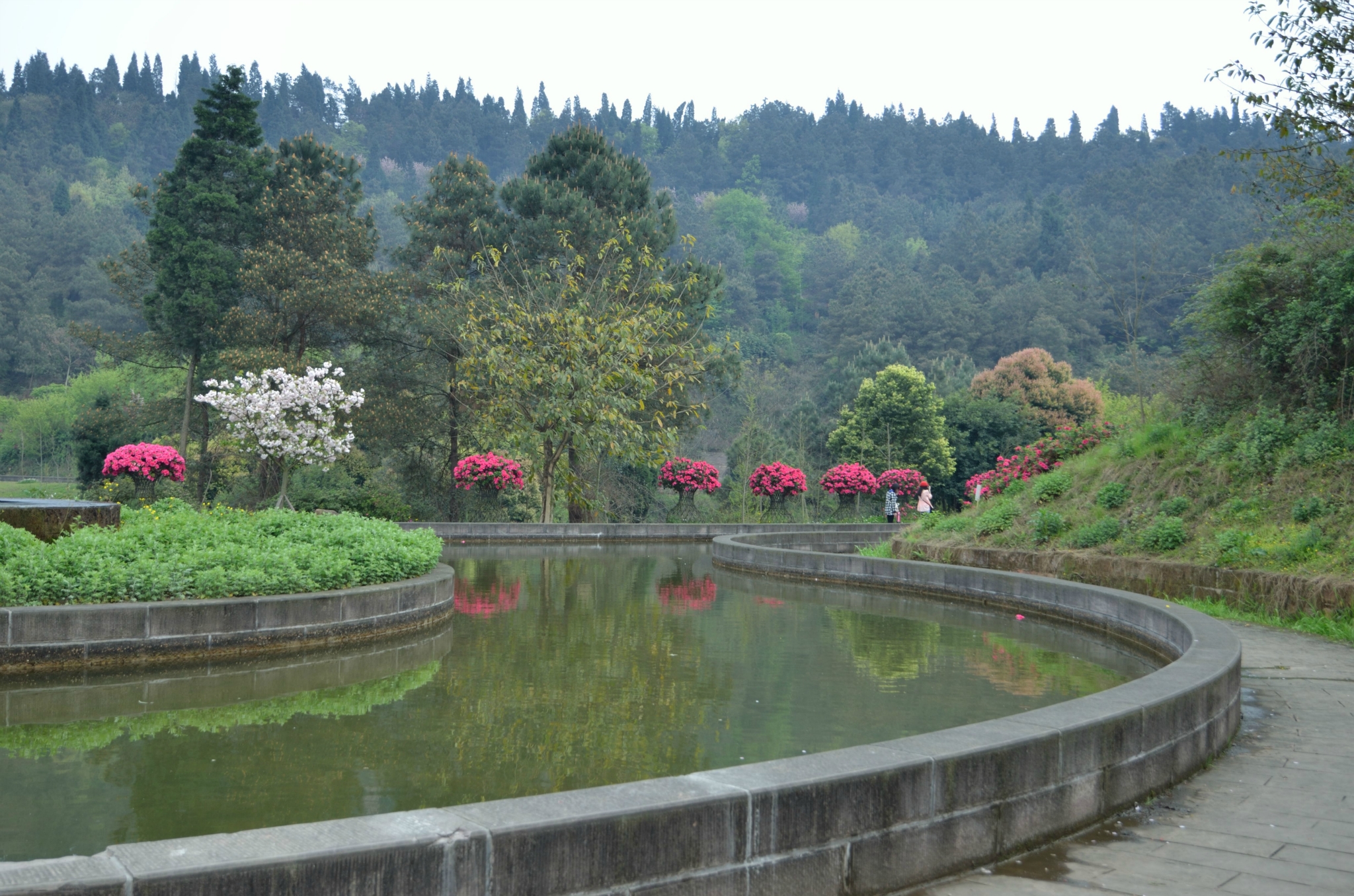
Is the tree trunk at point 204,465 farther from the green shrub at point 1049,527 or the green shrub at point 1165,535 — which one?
the green shrub at point 1165,535

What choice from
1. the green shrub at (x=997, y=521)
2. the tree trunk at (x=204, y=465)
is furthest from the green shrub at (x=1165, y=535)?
the tree trunk at (x=204, y=465)

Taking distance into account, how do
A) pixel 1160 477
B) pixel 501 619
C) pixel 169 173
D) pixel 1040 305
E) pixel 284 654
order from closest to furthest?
pixel 284 654, pixel 501 619, pixel 1160 477, pixel 169 173, pixel 1040 305

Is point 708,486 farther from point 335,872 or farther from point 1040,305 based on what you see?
point 1040,305

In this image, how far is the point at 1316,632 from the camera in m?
10.1

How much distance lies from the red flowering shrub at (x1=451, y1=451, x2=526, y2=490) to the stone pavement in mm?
22060

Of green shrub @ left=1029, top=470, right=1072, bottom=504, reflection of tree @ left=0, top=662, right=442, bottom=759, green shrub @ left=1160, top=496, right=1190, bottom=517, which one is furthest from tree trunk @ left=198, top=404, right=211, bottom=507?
green shrub @ left=1160, top=496, right=1190, bottom=517

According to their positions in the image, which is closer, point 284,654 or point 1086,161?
point 284,654

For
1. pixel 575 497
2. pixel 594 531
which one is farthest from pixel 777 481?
pixel 594 531

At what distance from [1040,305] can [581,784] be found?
6833 centimetres

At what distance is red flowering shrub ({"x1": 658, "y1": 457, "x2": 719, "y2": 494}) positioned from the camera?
28.4 meters

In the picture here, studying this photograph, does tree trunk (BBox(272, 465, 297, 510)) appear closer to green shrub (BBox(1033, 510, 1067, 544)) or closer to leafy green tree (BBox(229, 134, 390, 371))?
leafy green tree (BBox(229, 134, 390, 371))

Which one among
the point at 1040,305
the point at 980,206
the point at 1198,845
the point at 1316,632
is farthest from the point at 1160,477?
the point at 980,206

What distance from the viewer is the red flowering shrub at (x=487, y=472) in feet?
87.7

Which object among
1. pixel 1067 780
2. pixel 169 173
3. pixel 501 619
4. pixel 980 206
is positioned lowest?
pixel 501 619
